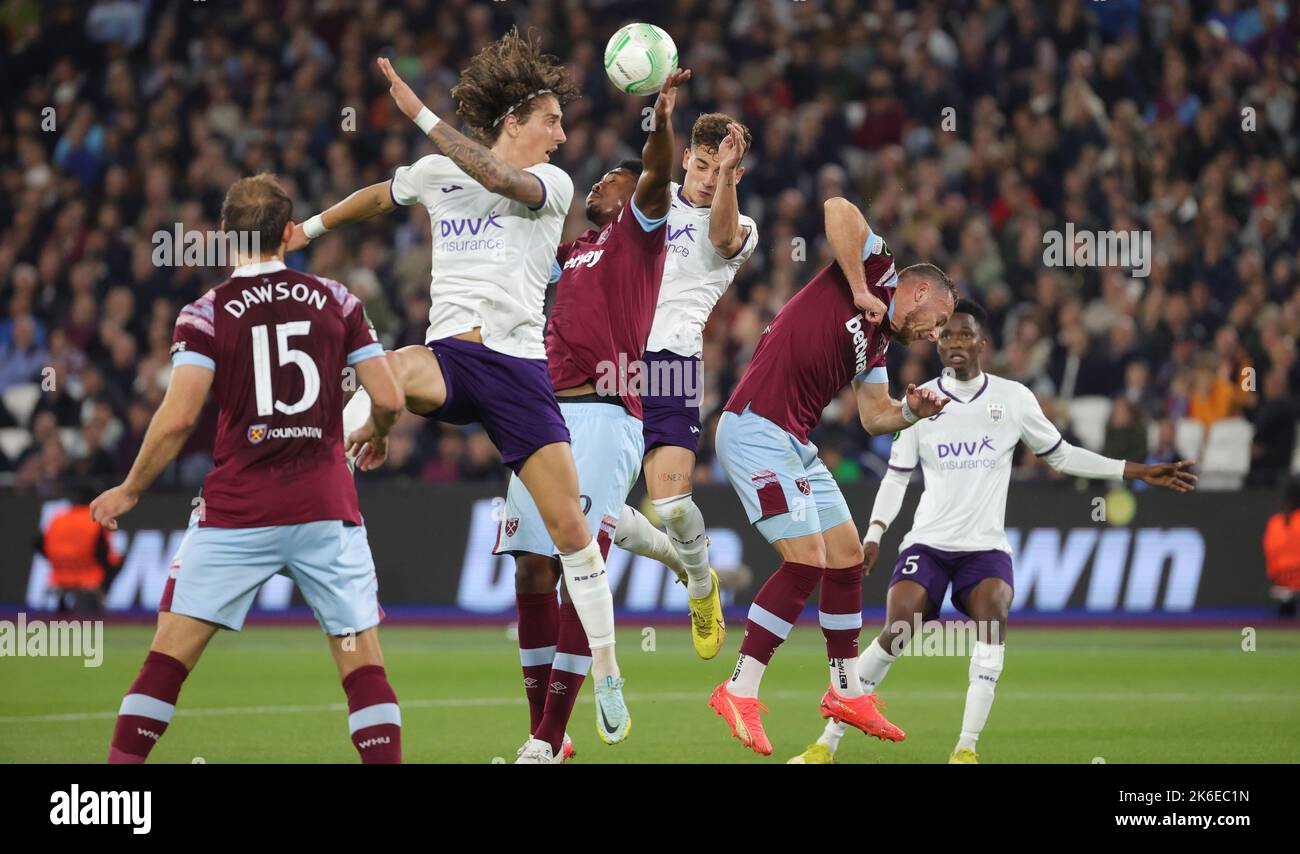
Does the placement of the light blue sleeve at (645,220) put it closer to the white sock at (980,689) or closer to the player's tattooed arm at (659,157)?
the player's tattooed arm at (659,157)

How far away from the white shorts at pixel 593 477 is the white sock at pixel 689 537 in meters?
1.26

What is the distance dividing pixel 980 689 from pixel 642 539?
2.12m

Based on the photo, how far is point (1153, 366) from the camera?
1830 centimetres

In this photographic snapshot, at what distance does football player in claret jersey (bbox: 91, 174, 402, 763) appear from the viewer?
6.02m

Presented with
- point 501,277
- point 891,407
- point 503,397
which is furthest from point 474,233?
point 891,407

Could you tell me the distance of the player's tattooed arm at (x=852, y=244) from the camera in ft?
27.4

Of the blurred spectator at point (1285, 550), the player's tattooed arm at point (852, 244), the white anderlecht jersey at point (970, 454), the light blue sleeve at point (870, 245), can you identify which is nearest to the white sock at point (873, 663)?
the white anderlecht jersey at point (970, 454)

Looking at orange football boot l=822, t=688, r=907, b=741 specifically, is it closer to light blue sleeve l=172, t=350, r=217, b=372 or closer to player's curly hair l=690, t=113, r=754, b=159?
player's curly hair l=690, t=113, r=754, b=159

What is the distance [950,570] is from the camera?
30.4 feet

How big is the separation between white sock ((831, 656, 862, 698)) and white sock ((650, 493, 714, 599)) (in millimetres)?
1348

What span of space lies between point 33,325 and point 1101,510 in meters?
12.5

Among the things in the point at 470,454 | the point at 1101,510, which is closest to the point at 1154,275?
the point at 1101,510
